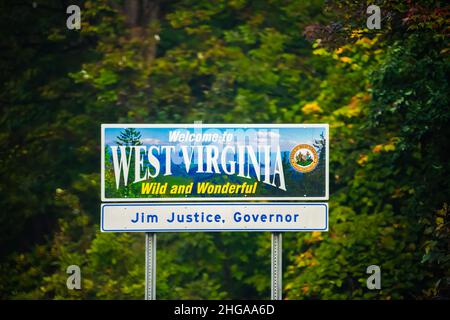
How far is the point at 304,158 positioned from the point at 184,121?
8680mm

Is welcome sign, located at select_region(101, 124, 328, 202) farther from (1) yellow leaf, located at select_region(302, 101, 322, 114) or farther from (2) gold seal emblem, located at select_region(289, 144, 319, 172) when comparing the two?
(1) yellow leaf, located at select_region(302, 101, 322, 114)

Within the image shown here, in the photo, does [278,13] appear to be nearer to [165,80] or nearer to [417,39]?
[165,80]

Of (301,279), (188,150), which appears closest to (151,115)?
(301,279)

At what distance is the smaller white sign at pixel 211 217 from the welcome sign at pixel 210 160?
21 centimetres

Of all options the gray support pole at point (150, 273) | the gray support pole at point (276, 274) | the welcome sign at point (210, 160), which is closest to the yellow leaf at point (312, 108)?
the welcome sign at point (210, 160)

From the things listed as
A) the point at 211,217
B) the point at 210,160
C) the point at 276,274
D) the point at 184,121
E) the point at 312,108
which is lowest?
the point at 276,274

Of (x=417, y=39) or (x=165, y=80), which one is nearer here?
(x=417, y=39)

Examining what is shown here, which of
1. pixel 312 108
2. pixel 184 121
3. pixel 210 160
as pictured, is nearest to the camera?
pixel 210 160

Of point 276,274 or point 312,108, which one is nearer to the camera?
point 276,274

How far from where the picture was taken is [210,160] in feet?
51.8

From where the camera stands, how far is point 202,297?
23.8 m

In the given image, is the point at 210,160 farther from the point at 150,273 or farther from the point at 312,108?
the point at 312,108

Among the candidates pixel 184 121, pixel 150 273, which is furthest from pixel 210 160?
pixel 184 121
